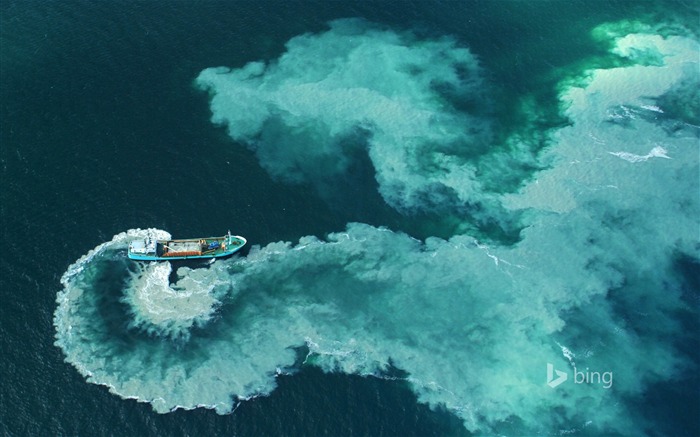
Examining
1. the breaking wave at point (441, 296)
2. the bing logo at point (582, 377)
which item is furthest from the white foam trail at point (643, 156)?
the bing logo at point (582, 377)

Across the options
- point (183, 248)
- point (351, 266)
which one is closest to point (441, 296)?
point (351, 266)

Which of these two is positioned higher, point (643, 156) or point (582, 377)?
point (643, 156)

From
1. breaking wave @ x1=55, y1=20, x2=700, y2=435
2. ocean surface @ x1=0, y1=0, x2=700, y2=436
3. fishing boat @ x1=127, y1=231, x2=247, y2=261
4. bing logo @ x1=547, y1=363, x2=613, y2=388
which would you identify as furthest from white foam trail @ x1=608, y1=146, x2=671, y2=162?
fishing boat @ x1=127, y1=231, x2=247, y2=261

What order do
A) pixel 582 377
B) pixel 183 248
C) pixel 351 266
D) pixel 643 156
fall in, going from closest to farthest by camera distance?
pixel 582 377 → pixel 351 266 → pixel 183 248 → pixel 643 156

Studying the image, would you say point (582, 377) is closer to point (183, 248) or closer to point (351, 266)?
point (351, 266)

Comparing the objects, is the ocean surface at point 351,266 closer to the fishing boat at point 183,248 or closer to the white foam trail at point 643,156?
the white foam trail at point 643,156

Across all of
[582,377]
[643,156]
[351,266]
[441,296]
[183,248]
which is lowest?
[582,377]

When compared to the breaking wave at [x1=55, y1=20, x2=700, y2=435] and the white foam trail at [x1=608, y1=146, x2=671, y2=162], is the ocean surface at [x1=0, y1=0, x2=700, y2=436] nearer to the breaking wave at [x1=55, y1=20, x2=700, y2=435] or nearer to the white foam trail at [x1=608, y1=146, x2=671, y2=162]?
the breaking wave at [x1=55, y1=20, x2=700, y2=435]
